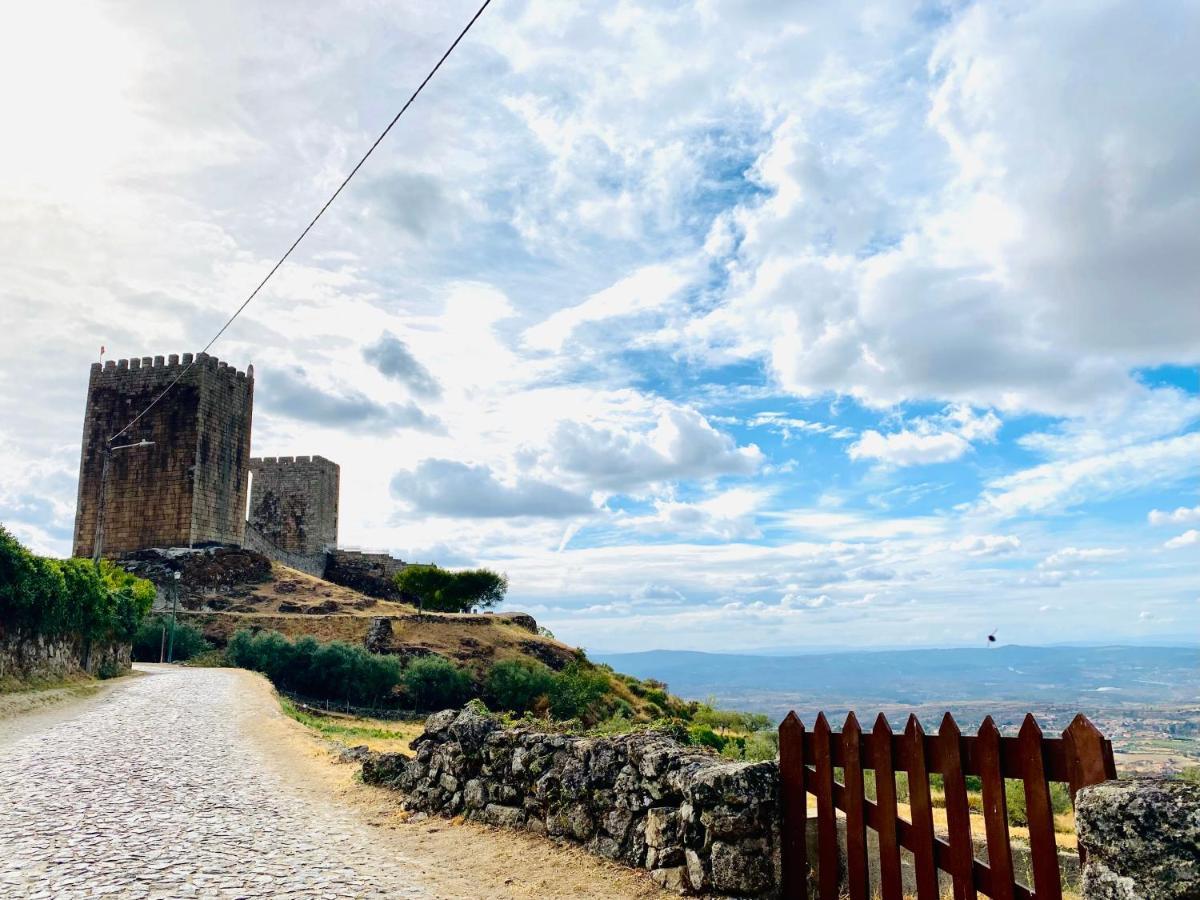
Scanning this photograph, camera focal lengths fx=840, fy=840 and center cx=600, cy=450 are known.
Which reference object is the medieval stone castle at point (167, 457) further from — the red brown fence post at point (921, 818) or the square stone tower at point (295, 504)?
the red brown fence post at point (921, 818)

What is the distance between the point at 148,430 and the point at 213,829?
2067 inches

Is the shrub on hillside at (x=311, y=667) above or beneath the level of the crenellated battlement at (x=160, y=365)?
beneath

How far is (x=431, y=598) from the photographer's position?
68.2m

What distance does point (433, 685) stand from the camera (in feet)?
136

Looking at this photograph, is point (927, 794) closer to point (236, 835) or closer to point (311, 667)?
point (236, 835)

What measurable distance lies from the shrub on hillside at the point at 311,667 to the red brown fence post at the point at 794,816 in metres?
37.1

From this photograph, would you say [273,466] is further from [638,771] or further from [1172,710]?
[638,771]

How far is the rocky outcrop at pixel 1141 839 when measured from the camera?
373cm

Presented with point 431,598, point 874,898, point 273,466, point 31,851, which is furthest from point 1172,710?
point 273,466

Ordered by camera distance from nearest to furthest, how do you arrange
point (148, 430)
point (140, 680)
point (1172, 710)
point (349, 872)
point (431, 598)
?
point (349, 872) → point (1172, 710) → point (140, 680) → point (148, 430) → point (431, 598)

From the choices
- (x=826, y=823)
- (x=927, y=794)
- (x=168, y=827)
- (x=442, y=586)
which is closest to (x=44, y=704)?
(x=168, y=827)

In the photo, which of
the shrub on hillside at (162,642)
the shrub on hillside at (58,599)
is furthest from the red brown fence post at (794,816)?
the shrub on hillside at (162,642)

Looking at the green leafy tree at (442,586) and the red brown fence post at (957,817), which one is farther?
the green leafy tree at (442,586)

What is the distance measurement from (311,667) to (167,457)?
22326 millimetres
